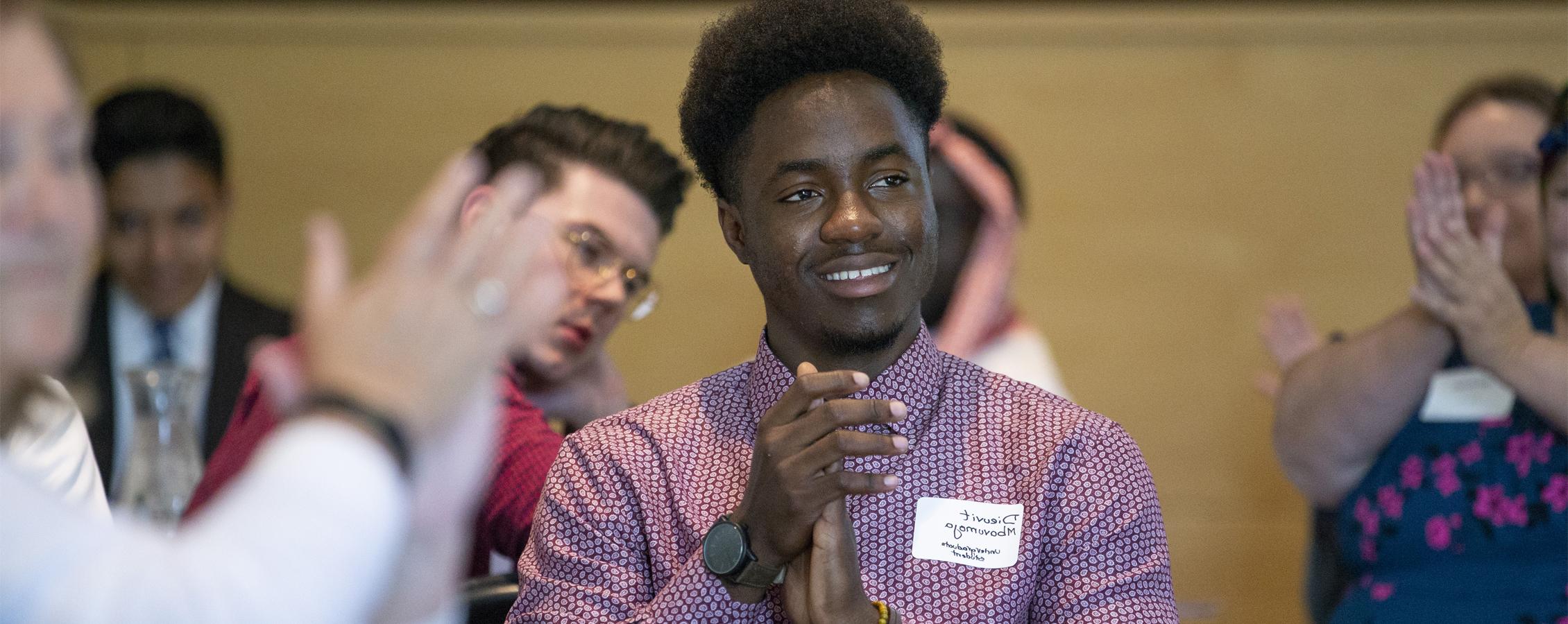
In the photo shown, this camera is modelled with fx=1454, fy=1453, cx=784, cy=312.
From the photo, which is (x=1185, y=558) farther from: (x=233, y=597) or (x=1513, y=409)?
(x=233, y=597)

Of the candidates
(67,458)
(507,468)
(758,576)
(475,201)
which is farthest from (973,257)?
(67,458)

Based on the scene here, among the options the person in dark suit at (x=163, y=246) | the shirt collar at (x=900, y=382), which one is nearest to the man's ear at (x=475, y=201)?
the shirt collar at (x=900, y=382)

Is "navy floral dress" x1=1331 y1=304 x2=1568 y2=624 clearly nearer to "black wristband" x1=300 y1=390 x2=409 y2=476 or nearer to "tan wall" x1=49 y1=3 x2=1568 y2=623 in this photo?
"tan wall" x1=49 y1=3 x2=1568 y2=623

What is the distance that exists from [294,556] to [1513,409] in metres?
2.45

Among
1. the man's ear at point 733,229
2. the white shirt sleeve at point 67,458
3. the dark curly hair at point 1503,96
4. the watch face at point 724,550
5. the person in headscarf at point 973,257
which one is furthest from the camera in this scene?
the person in headscarf at point 973,257

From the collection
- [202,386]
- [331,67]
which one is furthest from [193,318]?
[331,67]

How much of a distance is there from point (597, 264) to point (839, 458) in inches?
43.9

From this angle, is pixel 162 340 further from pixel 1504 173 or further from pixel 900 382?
pixel 1504 173

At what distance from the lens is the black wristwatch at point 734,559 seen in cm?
171

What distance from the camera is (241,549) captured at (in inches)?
38.3

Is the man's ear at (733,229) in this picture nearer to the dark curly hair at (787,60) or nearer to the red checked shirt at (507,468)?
the dark curly hair at (787,60)

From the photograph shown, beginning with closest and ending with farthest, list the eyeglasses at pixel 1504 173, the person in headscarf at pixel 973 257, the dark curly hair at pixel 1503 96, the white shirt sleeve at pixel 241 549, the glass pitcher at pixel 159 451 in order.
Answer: the white shirt sleeve at pixel 241 549 → the glass pitcher at pixel 159 451 → the eyeglasses at pixel 1504 173 → the dark curly hair at pixel 1503 96 → the person in headscarf at pixel 973 257

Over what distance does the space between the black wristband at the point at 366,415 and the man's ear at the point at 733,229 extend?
1.02m

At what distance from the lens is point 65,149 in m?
1.10
